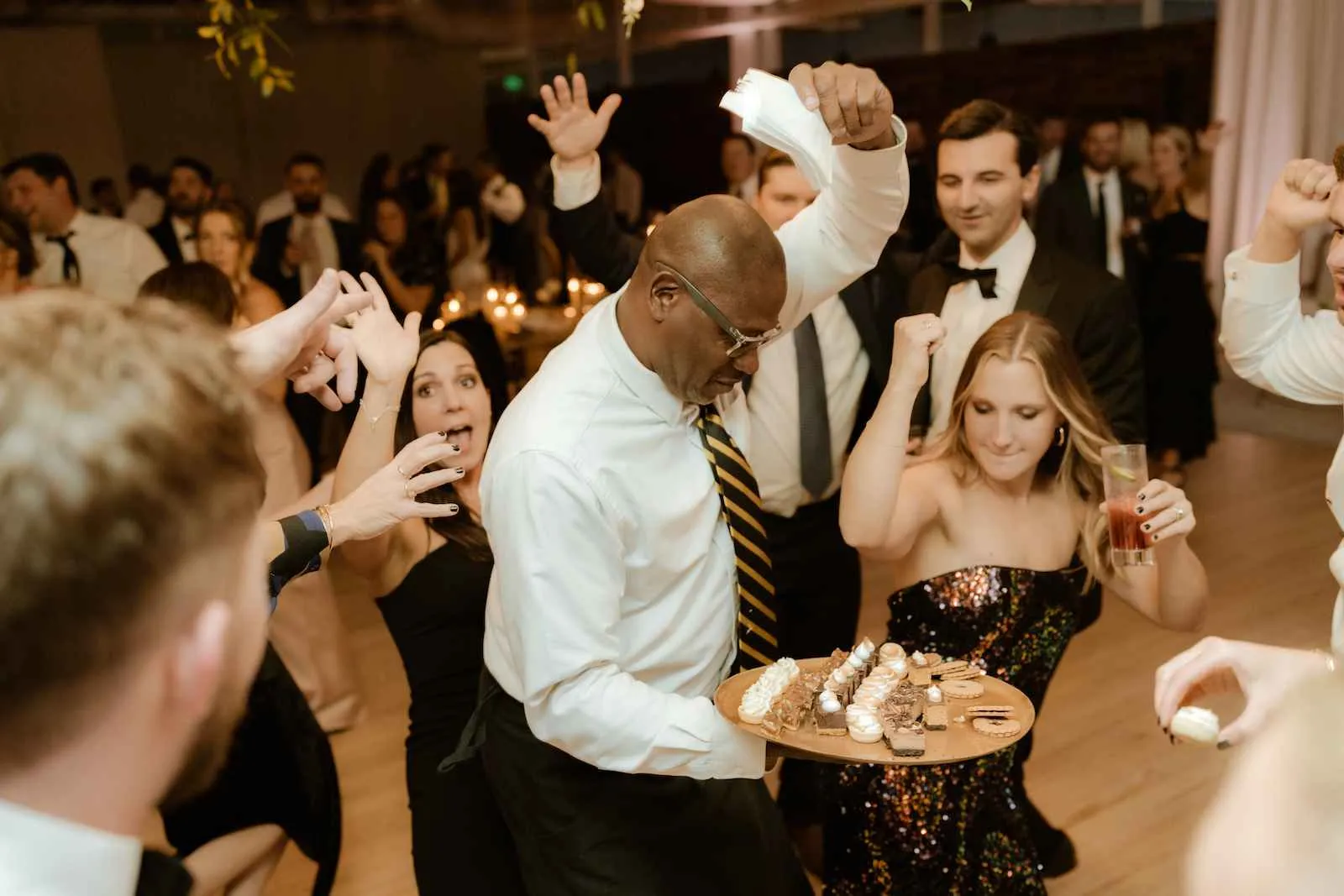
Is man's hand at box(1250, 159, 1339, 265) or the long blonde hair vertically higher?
man's hand at box(1250, 159, 1339, 265)

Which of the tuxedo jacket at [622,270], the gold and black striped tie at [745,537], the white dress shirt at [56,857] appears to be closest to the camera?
the white dress shirt at [56,857]

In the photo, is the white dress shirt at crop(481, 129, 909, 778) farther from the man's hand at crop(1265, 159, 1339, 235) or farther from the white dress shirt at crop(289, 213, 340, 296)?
the white dress shirt at crop(289, 213, 340, 296)

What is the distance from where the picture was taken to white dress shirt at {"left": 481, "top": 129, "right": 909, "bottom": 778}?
1.74 metres

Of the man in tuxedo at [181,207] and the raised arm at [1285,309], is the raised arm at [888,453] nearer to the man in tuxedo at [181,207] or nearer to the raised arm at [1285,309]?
the raised arm at [1285,309]

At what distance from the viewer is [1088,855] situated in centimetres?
298

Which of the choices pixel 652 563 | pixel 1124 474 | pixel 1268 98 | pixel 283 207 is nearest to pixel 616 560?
pixel 652 563

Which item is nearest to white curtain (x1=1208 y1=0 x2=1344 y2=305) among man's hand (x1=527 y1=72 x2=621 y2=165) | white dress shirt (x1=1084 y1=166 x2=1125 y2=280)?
white dress shirt (x1=1084 y1=166 x2=1125 y2=280)

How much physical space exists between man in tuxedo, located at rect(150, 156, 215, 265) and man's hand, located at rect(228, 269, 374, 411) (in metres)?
5.27

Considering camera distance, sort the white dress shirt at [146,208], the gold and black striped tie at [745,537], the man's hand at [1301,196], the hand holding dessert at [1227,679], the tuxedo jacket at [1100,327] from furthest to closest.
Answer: the white dress shirt at [146,208] < the tuxedo jacket at [1100,327] < the man's hand at [1301,196] < the gold and black striped tie at [745,537] < the hand holding dessert at [1227,679]

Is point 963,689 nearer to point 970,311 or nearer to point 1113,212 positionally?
point 970,311

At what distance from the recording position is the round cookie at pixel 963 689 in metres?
1.92

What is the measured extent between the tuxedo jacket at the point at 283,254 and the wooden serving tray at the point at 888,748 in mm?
5016

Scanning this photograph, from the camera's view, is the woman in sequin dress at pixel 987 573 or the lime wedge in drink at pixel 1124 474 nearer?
the lime wedge in drink at pixel 1124 474

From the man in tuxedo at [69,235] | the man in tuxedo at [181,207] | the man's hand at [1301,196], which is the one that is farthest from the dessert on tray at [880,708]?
the man in tuxedo at [181,207]
